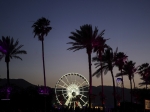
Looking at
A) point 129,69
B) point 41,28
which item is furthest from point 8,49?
point 129,69

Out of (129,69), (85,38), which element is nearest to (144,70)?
(129,69)

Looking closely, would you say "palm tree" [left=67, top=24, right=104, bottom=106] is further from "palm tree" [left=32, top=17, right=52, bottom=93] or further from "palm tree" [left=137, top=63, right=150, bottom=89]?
"palm tree" [left=137, top=63, right=150, bottom=89]

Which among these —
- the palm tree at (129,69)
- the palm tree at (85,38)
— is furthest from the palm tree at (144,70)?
the palm tree at (85,38)

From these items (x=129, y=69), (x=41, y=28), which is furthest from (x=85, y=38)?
(x=129, y=69)

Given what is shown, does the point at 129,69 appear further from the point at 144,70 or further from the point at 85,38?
the point at 85,38

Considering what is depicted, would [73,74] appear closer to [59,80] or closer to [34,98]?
[59,80]

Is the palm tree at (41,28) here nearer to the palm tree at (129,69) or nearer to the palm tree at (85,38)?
the palm tree at (85,38)

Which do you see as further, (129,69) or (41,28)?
(129,69)

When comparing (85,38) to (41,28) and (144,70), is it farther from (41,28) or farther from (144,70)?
(144,70)

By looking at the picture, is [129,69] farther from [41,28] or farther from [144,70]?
[41,28]

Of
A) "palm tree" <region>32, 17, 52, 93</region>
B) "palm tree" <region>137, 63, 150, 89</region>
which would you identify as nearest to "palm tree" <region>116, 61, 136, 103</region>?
"palm tree" <region>137, 63, 150, 89</region>

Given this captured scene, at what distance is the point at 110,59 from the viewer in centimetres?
6303

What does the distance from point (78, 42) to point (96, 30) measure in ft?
12.8

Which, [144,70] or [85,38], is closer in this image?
[85,38]
